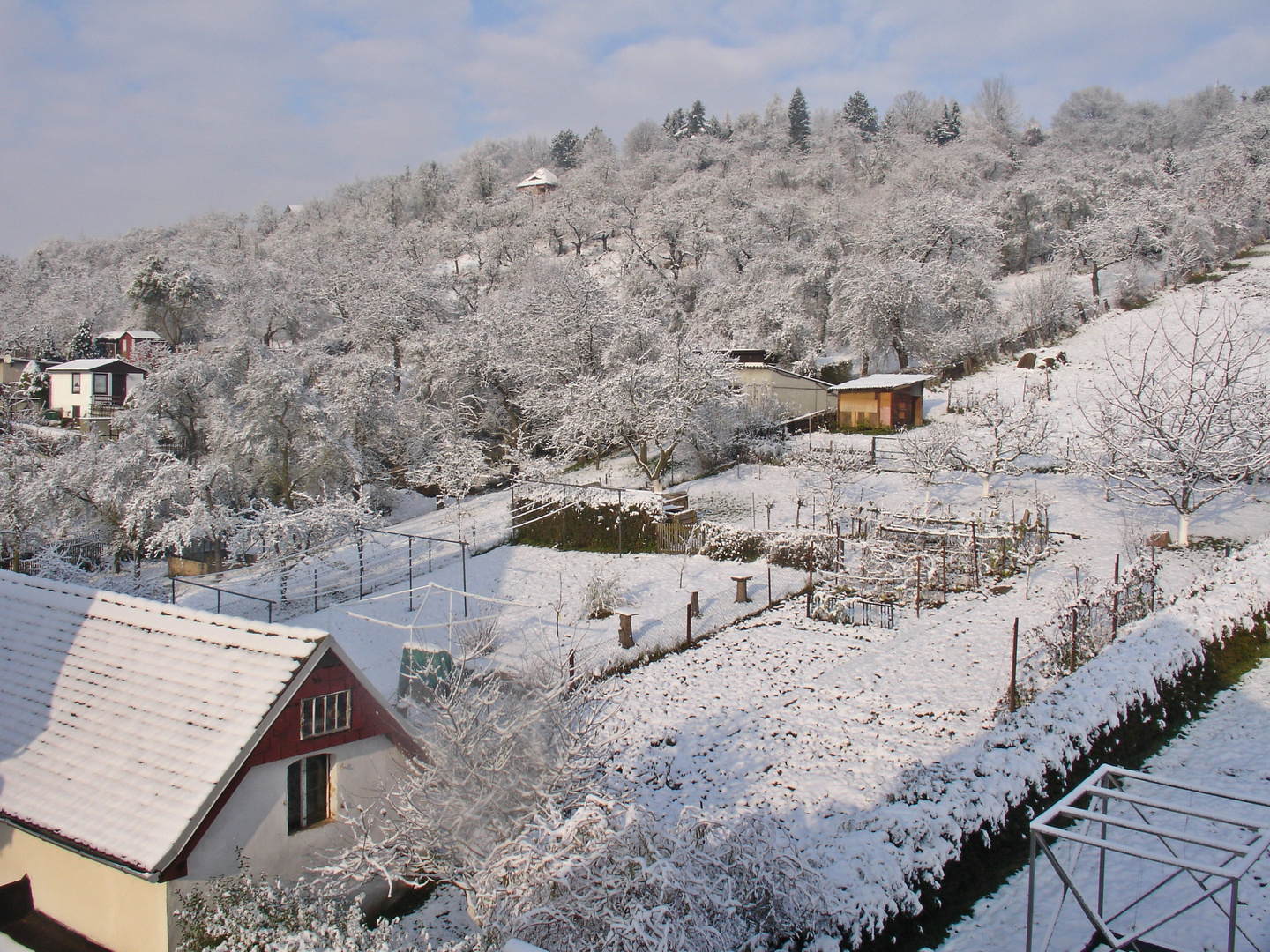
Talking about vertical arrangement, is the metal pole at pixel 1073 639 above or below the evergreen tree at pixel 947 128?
below

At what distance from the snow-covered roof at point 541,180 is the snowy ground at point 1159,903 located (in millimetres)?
91618

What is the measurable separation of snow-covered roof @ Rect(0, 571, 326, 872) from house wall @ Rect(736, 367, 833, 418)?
28.1 metres

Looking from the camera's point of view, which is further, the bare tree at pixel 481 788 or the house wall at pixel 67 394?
the house wall at pixel 67 394

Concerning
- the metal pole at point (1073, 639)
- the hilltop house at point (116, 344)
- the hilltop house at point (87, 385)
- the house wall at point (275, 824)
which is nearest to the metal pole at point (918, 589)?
the metal pole at point (1073, 639)

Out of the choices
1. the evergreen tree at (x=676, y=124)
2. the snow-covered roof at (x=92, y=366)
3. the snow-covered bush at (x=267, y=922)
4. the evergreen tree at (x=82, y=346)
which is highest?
the evergreen tree at (x=676, y=124)

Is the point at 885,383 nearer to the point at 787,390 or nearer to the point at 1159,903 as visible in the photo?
the point at 787,390

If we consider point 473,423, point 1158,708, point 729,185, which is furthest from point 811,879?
point 729,185

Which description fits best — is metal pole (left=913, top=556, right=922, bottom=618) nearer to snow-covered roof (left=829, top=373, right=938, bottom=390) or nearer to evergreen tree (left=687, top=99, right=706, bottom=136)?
snow-covered roof (left=829, top=373, right=938, bottom=390)

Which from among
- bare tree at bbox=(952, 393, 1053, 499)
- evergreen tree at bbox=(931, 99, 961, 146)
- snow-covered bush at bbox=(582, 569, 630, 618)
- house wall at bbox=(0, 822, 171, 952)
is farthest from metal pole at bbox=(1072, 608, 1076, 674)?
evergreen tree at bbox=(931, 99, 961, 146)

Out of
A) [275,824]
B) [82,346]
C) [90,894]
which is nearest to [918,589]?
[275,824]

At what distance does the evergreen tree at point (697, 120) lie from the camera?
329 feet

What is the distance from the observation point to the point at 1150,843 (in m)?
8.98

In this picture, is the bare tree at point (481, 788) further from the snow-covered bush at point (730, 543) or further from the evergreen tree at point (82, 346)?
the evergreen tree at point (82, 346)

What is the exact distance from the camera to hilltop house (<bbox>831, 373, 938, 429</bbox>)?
34.2m
